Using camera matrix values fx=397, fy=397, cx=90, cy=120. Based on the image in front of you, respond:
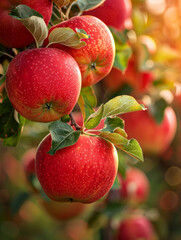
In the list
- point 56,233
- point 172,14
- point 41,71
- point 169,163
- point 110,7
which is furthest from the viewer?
point 56,233

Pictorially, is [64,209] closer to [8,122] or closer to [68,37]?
[8,122]

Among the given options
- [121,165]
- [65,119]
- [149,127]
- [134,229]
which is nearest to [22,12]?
[65,119]

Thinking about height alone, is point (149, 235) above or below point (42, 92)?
below

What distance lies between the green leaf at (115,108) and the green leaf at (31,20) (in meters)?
0.19

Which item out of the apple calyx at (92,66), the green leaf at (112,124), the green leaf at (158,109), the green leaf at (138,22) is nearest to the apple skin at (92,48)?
the apple calyx at (92,66)

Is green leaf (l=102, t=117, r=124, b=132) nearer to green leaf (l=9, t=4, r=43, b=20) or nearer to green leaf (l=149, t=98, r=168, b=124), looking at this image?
green leaf (l=9, t=4, r=43, b=20)

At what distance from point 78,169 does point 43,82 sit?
0.65 feet

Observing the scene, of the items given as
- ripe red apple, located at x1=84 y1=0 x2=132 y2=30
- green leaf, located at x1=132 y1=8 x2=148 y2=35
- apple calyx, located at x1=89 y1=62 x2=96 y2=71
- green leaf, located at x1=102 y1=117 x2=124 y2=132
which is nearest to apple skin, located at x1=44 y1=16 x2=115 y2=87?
apple calyx, located at x1=89 y1=62 x2=96 y2=71

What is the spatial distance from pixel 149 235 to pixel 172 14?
117 centimetres

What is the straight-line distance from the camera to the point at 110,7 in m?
1.13

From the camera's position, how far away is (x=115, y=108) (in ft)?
2.73

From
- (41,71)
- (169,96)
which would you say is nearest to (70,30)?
(41,71)

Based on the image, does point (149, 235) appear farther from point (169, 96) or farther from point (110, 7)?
point (110, 7)

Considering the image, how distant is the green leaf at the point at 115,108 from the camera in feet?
2.66
